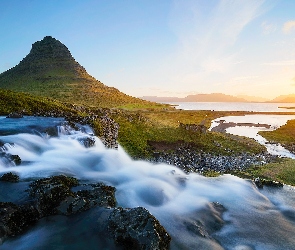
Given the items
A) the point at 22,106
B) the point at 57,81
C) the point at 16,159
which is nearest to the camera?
the point at 16,159

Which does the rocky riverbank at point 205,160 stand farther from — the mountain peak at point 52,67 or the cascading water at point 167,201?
the mountain peak at point 52,67

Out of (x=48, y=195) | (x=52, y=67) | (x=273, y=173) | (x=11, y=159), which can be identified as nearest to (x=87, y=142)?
(x=11, y=159)

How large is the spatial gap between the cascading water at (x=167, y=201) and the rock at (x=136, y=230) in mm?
736

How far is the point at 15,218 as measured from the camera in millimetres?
10023

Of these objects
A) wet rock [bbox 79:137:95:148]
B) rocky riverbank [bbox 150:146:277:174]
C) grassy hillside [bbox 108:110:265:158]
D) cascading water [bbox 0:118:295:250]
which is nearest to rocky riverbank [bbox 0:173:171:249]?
cascading water [bbox 0:118:295:250]

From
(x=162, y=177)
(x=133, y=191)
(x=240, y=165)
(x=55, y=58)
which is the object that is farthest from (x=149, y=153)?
(x=55, y=58)

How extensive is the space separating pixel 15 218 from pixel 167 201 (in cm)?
814

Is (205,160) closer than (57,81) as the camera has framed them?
Yes

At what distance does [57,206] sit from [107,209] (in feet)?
7.01

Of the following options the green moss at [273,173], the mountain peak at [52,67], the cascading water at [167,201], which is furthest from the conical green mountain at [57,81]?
the cascading water at [167,201]

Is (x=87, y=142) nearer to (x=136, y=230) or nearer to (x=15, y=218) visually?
(x=15, y=218)

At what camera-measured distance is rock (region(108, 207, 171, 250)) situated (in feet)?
28.7

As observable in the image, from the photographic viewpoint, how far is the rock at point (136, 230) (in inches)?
345

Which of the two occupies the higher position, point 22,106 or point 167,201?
point 22,106
